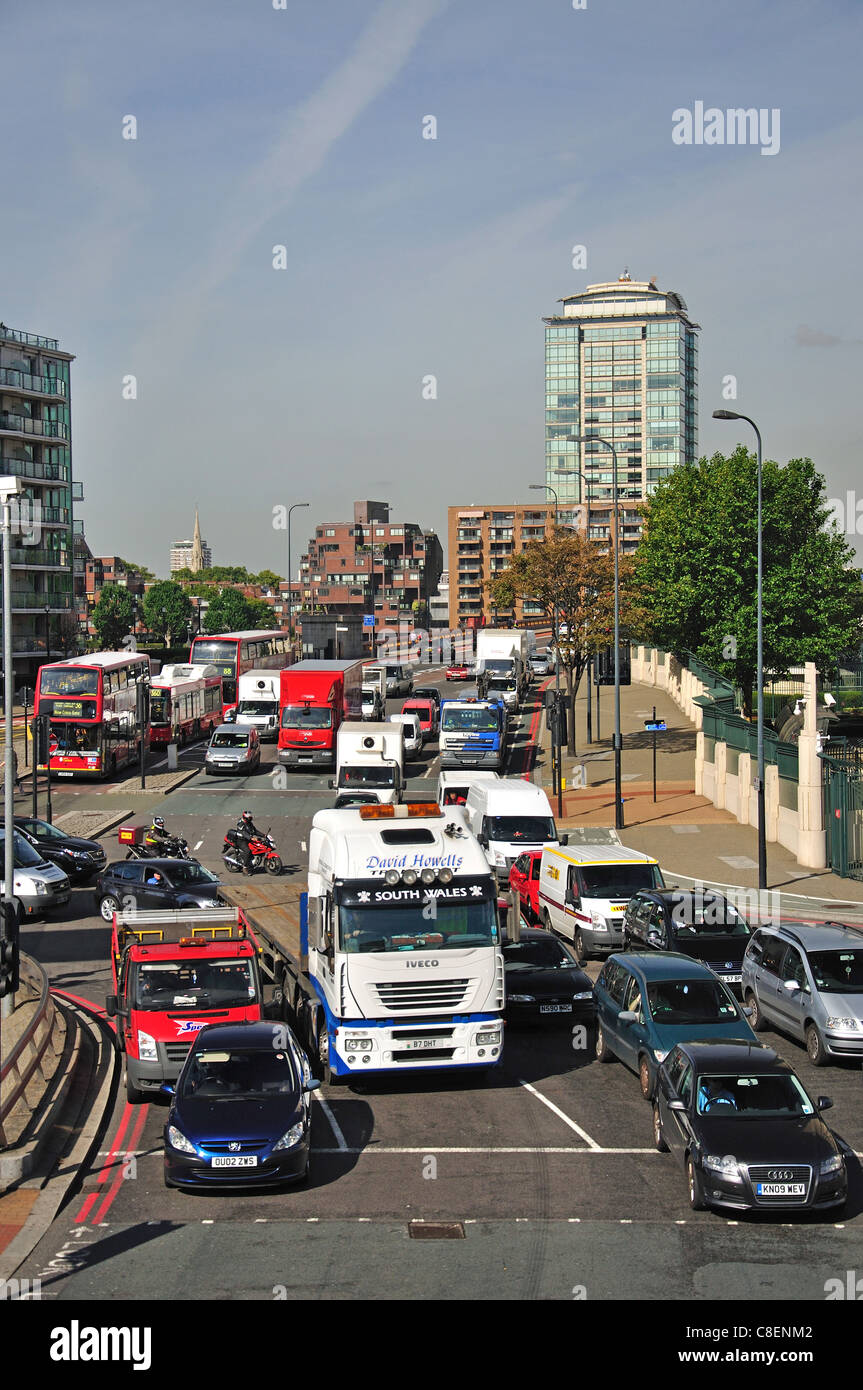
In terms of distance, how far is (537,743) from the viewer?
60.2m

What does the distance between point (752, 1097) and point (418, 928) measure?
4.78 meters

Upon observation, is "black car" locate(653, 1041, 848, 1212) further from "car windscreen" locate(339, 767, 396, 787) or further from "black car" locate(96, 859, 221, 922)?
"car windscreen" locate(339, 767, 396, 787)

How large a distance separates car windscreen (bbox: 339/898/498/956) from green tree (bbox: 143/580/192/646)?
505ft

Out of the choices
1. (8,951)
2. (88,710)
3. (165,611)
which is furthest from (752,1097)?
(165,611)

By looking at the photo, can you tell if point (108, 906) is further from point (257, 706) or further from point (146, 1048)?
point (257, 706)

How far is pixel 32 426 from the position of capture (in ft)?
277

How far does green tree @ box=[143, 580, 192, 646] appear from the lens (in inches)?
6634

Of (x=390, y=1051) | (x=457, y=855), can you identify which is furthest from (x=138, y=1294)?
(x=457, y=855)

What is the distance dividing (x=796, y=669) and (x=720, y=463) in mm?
12141

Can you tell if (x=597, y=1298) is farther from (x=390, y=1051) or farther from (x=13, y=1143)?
(x=13, y=1143)

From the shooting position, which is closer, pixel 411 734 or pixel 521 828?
pixel 521 828

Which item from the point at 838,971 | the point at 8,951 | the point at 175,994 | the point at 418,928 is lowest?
the point at 838,971

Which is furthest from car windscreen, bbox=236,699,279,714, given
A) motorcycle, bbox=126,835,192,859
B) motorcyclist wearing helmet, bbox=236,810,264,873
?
motorcycle, bbox=126,835,192,859

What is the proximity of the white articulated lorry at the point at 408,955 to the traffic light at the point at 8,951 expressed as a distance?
12.5 ft
